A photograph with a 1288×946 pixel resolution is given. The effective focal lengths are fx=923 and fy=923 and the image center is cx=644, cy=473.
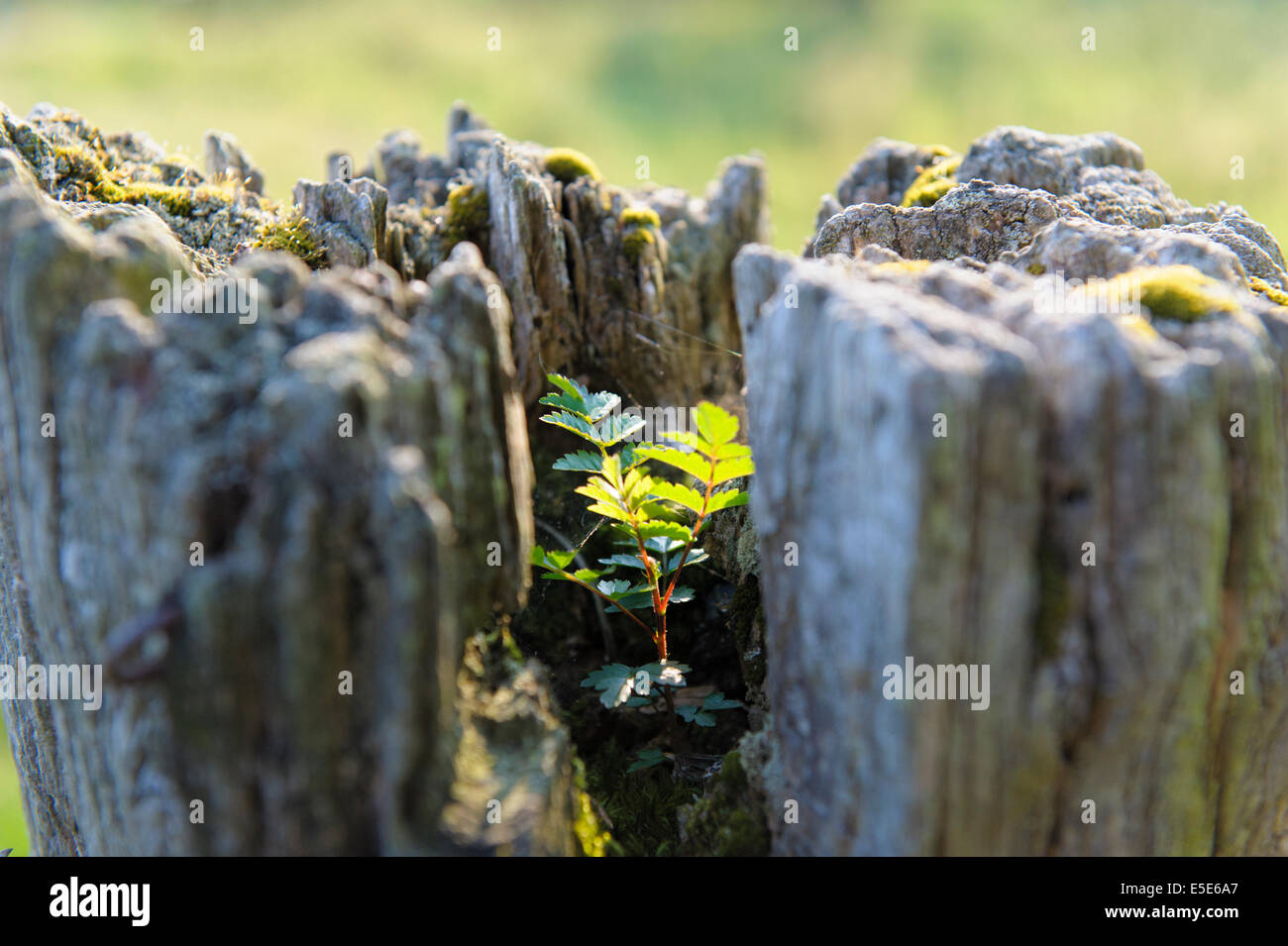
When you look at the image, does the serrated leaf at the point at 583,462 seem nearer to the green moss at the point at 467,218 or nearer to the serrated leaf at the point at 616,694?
the serrated leaf at the point at 616,694

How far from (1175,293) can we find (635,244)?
4.70 metres

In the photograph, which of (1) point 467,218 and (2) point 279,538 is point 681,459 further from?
(1) point 467,218

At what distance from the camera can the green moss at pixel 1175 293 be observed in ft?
14.3

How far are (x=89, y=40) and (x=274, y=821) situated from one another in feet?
101

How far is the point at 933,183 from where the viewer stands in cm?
780

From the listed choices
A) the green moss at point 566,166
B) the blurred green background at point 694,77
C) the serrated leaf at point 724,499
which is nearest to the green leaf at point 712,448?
the serrated leaf at point 724,499

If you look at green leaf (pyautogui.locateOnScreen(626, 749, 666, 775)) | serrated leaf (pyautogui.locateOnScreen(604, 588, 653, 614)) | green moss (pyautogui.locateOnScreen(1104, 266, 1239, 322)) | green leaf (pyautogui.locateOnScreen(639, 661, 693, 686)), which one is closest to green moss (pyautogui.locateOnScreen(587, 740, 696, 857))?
green leaf (pyautogui.locateOnScreen(626, 749, 666, 775))

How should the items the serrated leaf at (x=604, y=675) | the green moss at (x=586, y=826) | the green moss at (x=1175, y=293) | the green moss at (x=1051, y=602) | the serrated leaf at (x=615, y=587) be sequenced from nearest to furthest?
1. the green moss at (x=1051, y=602)
2. the green moss at (x=1175, y=293)
3. the green moss at (x=586, y=826)
4. the serrated leaf at (x=604, y=675)
5. the serrated leaf at (x=615, y=587)

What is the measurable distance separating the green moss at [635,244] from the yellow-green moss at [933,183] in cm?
223

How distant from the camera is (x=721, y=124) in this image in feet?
84.2

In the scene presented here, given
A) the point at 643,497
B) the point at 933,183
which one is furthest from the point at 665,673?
the point at 933,183

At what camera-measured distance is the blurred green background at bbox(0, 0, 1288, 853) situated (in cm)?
2298

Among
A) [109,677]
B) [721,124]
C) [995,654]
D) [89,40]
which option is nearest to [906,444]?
[995,654]
